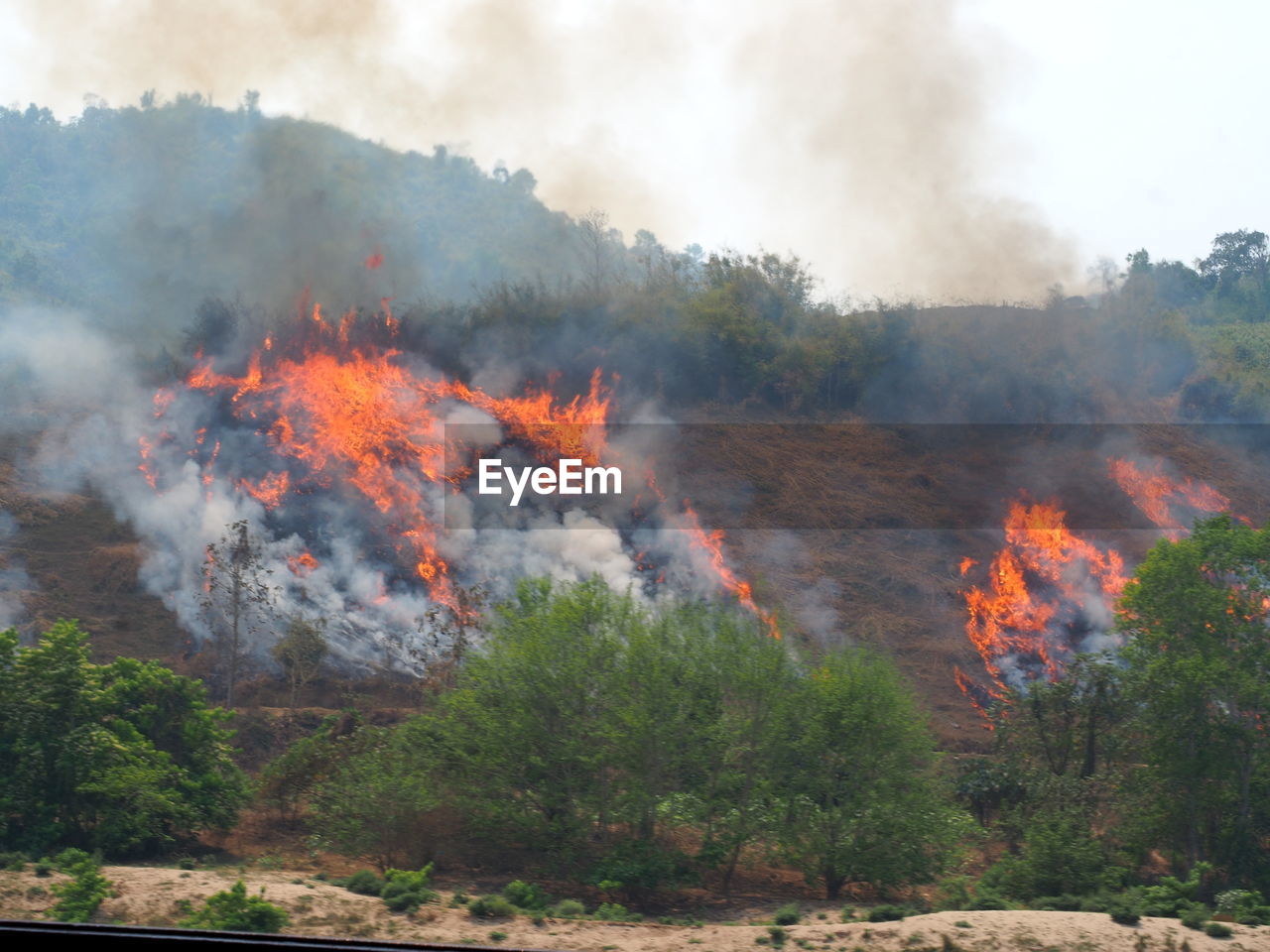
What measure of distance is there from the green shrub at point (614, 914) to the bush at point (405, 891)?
2410mm

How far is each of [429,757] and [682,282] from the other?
3070cm

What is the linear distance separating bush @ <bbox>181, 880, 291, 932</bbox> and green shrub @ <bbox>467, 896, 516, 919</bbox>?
2732mm

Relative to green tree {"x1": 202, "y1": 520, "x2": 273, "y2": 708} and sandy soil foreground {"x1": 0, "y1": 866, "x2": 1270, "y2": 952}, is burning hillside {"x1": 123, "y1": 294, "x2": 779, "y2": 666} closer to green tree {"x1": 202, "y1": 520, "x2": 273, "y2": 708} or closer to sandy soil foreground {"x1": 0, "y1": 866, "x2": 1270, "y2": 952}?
green tree {"x1": 202, "y1": 520, "x2": 273, "y2": 708}

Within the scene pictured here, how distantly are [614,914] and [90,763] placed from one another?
8.70 metres

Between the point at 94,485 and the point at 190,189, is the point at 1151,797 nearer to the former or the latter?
the point at 94,485

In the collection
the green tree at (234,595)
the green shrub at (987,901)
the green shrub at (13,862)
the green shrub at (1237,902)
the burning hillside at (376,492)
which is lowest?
the green shrub at (987,901)

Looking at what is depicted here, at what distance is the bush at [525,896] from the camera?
16.1m

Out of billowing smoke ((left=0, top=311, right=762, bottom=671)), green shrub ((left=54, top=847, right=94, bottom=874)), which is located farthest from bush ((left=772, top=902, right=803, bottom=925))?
billowing smoke ((left=0, top=311, right=762, bottom=671))

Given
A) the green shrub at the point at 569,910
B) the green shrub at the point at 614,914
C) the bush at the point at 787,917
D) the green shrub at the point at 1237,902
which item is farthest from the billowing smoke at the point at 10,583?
the green shrub at the point at 1237,902

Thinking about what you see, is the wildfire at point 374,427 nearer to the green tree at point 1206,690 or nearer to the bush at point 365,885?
the green tree at point 1206,690

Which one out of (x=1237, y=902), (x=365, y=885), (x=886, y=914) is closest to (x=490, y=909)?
(x=365, y=885)

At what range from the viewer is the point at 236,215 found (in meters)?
45.1

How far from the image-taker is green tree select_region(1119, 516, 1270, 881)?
736 inches

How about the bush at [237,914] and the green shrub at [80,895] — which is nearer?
the bush at [237,914]
